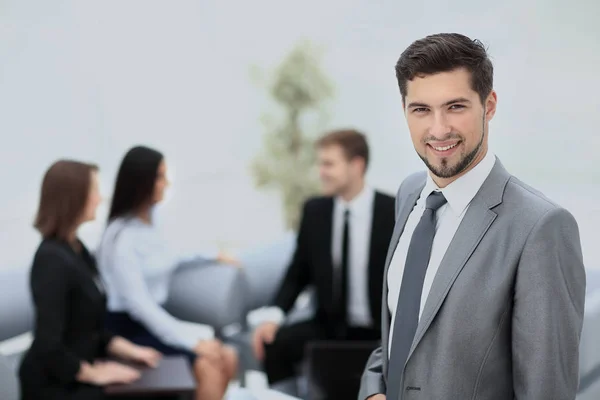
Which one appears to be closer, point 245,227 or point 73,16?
point 73,16

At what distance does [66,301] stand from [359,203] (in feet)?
4.77

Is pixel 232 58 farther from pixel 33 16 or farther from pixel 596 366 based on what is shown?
pixel 596 366

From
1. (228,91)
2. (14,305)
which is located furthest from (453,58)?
(228,91)

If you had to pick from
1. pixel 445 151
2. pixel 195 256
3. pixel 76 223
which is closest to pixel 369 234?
pixel 195 256

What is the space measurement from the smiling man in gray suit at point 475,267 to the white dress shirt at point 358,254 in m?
1.97

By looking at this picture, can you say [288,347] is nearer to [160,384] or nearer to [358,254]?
[358,254]

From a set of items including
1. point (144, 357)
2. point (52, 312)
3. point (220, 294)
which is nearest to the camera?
point (52, 312)

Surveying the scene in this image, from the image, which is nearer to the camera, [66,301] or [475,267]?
[475,267]

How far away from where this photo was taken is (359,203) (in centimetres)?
355

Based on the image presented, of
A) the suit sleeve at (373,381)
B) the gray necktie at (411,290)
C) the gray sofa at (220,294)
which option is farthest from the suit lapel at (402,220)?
the gray sofa at (220,294)

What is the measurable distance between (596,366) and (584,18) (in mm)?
4505

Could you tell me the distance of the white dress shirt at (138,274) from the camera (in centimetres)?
341

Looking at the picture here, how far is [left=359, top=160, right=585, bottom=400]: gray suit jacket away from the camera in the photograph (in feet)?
4.19

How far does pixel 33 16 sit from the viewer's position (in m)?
6.11
